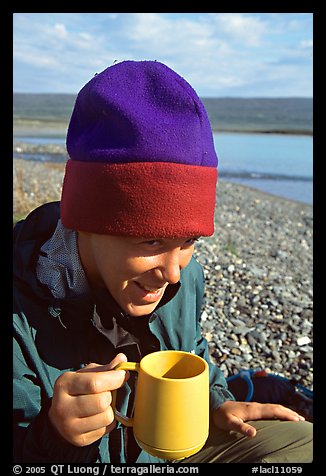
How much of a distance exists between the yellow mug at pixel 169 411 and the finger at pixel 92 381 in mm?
47

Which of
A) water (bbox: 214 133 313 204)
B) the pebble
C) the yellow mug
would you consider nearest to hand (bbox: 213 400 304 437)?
the yellow mug

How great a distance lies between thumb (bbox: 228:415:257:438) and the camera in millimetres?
2433

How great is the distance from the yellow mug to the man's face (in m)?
0.28

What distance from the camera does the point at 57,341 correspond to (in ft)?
7.22

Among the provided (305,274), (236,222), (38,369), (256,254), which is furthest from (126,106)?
(236,222)

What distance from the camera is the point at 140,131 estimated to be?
1.93m

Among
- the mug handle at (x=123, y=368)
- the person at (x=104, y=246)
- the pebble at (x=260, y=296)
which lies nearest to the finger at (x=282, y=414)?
the person at (x=104, y=246)

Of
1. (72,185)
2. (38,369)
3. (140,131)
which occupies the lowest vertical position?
(38,369)

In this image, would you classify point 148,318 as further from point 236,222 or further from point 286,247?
point 236,222

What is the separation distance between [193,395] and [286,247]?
6930 millimetres

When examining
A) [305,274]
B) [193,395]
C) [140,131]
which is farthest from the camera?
[305,274]

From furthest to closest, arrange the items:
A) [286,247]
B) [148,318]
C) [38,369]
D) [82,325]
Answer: [286,247] → [148,318] → [82,325] → [38,369]

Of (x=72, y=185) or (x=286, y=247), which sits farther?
(x=286, y=247)

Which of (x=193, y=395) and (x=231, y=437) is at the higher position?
(x=193, y=395)
